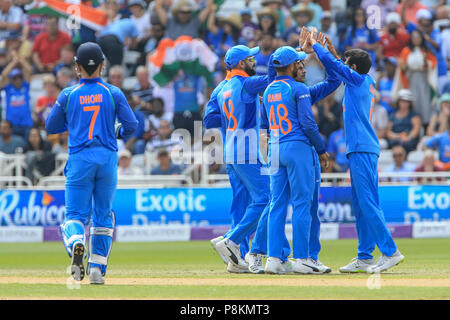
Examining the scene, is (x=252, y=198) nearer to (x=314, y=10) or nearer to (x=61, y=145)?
(x=61, y=145)

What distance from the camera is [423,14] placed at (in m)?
22.8

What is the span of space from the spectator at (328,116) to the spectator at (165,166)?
369 cm

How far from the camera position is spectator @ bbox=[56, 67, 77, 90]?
22.4 m

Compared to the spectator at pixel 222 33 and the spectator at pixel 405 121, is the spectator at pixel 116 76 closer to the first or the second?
the spectator at pixel 222 33

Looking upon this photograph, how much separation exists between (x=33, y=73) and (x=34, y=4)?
1769mm

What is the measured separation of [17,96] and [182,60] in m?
3.94

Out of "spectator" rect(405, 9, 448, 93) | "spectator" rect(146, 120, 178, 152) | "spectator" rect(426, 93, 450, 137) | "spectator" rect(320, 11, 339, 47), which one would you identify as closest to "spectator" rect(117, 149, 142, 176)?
"spectator" rect(146, 120, 178, 152)

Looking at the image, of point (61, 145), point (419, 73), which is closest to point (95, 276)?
point (61, 145)

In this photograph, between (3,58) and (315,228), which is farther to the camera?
→ (3,58)

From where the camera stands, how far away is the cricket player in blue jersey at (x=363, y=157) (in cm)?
1081

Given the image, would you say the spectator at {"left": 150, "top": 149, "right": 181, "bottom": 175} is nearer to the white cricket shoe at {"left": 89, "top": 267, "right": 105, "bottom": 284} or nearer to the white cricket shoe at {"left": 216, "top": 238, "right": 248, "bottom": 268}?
the white cricket shoe at {"left": 216, "top": 238, "right": 248, "bottom": 268}

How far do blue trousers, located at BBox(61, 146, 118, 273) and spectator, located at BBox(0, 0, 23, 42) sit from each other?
1475 cm

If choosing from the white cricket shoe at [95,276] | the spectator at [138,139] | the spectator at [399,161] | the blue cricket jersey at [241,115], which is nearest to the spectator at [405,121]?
the spectator at [399,161]

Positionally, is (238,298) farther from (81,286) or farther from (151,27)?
(151,27)
